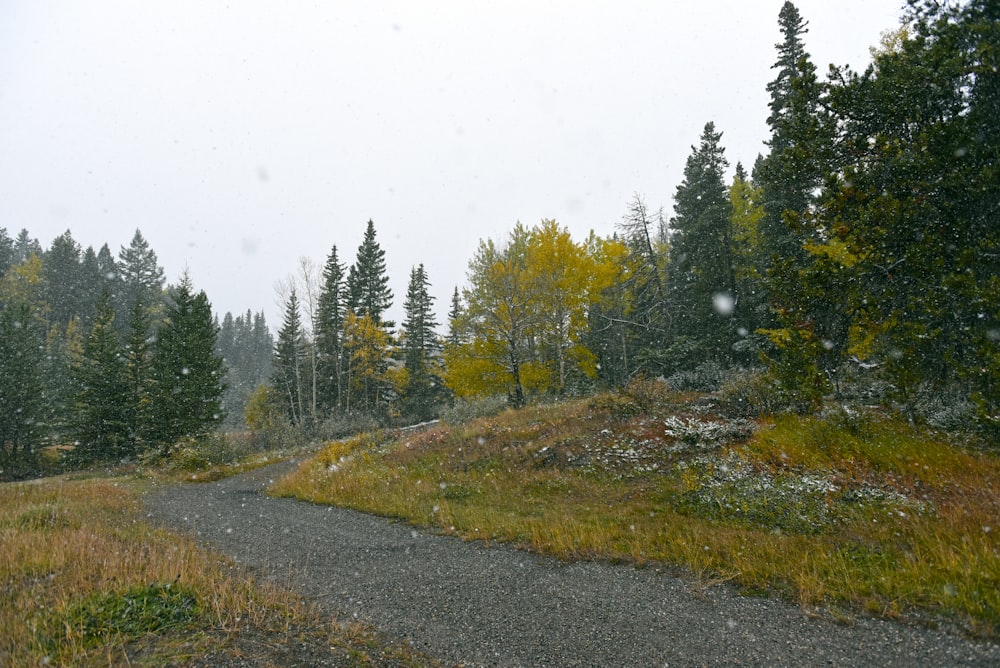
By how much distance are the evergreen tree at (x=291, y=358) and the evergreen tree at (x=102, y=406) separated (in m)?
9.90

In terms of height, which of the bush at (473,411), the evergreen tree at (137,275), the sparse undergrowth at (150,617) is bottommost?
the sparse undergrowth at (150,617)

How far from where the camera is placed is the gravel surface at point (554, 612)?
404 centimetres

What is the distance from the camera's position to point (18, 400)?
92.2 ft

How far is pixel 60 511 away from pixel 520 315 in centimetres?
1764

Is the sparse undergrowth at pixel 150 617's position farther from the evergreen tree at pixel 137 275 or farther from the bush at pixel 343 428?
the evergreen tree at pixel 137 275

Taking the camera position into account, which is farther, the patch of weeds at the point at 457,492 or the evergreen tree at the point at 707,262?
the evergreen tree at the point at 707,262

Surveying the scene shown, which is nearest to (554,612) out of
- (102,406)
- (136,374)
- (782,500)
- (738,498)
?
(738,498)

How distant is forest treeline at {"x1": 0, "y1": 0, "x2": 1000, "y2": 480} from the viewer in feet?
26.5

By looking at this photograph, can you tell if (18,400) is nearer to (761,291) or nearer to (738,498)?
(738,498)

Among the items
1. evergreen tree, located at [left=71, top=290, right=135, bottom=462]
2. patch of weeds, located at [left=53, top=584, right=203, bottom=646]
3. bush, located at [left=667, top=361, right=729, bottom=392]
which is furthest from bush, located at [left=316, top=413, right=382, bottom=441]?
patch of weeds, located at [left=53, top=584, right=203, bottom=646]

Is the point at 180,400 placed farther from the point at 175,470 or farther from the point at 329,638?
the point at 329,638

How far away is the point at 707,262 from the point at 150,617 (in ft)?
85.2

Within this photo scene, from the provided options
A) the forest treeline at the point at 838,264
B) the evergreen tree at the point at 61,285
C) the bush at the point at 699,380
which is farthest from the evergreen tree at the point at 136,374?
the evergreen tree at the point at 61,285

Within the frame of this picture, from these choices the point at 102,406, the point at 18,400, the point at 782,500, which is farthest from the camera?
the point at 18,400
